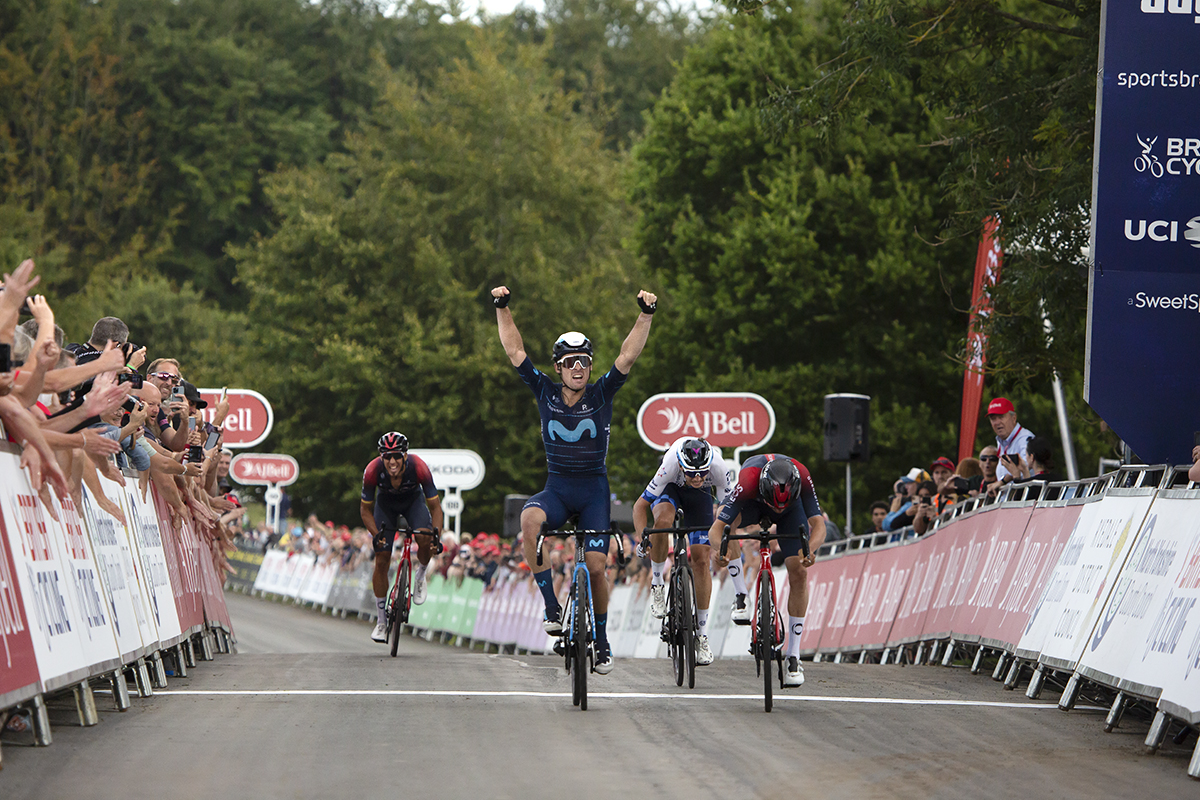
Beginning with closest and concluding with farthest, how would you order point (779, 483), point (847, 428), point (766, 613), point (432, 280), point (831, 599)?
point (766, 613), point (779, 483), point (831, 599), point (847, 428), point (432, 280)

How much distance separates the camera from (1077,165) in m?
18.1

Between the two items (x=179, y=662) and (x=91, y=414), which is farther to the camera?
(x=179, y=662)

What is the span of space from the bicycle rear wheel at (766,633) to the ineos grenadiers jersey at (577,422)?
4.52ft

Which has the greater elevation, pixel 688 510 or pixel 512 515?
pixel 688 510

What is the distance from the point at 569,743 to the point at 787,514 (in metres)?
4.09

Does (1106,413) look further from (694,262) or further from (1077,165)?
(694,262)

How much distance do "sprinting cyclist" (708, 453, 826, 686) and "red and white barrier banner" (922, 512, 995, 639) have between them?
340 centimetres

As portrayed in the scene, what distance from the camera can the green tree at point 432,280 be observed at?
5569cm

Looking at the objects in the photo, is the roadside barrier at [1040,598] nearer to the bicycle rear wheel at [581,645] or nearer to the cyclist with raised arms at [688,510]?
the cyclist with raised arms at [688,510]

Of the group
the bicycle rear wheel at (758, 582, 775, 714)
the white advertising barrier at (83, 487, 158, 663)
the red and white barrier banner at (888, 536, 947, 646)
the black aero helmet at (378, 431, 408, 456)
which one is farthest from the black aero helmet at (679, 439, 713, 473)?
Result: the red and white barrier banner at (888, 536, 947, 646)

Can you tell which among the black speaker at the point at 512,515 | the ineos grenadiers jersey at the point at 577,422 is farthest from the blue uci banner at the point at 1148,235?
the black speaker at the point at 512,515

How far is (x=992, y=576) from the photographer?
14961 millimetres

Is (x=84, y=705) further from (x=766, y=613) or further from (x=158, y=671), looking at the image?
(x=766, y=613)

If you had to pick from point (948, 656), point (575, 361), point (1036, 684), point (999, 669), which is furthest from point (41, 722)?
point (948, 656)
